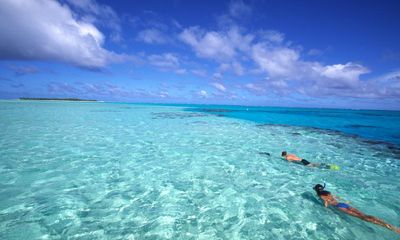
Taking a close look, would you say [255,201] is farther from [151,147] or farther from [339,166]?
[151,147]

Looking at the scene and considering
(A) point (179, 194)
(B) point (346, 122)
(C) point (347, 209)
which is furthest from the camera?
(B) point (346, 122)

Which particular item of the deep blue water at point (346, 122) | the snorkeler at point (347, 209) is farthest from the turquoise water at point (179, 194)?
the deep blue water at point (346, 122)

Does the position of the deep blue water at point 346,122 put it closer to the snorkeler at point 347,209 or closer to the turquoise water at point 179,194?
the turquoise water at point 179,194

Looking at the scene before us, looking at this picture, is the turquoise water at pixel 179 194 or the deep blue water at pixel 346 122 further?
the deep blue water at pixel 346 122

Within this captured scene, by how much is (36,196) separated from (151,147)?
677 cm

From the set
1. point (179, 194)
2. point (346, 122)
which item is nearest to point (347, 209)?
point (179, 194)

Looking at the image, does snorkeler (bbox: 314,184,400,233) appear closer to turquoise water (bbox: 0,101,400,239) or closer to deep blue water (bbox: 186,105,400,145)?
turquoise water (bbox: 0,101,400,239)

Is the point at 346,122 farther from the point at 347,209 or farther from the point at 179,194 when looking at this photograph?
the point at 179,194

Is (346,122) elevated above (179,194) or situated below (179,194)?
below

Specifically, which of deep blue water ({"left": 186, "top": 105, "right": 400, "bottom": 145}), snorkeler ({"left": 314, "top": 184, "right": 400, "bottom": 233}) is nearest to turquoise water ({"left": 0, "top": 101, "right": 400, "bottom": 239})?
snorkeler ({"left": 314, "top": 184, "right": 400, "bottom": 233})

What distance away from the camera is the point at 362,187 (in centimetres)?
767

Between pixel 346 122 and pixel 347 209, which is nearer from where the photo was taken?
pixel 347 209

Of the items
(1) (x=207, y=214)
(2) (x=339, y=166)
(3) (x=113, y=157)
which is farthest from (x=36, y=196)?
(2) (x=339, y=166)

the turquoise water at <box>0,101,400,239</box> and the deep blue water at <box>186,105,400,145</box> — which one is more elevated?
the turquoise water at <box>0,101,400,239</box>
